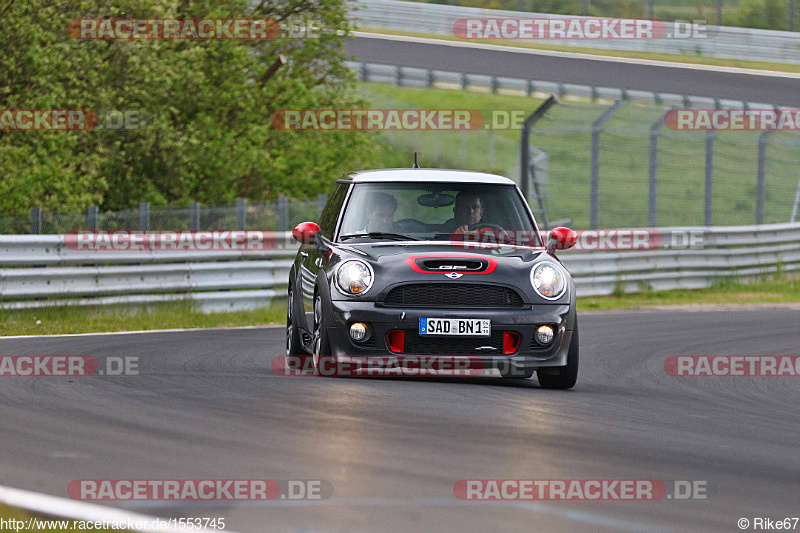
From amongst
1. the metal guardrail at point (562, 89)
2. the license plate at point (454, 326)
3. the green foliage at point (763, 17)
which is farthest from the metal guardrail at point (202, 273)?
the green foliage at point (763, 17)

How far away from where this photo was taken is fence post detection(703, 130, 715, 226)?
2403 cm

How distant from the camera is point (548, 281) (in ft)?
31.4

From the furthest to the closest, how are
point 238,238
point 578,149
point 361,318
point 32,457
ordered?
1. point 578,149
2. point 238,238
3. point 361,318
4. point 32,457

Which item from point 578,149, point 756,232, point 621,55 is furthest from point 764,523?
point 578,149

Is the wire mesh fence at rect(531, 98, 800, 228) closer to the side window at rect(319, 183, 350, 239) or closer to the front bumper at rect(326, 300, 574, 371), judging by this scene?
the side window at rect(319, 183, 350, 239)

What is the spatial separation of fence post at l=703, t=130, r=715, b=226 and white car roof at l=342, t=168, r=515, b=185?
1391 cm

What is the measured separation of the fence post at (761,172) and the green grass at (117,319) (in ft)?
37.0

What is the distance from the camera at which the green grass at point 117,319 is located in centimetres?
1443

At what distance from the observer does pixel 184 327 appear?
1514 centimetres

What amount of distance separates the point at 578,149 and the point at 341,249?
127 ft

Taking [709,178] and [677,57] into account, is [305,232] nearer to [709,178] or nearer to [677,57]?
[709,178]

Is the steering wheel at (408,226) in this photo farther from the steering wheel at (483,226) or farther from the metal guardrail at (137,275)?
the metal guardrail at (137,275)

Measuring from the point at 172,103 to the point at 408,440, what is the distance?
2037cm

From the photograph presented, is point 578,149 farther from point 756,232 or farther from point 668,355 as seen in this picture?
point 668,355
